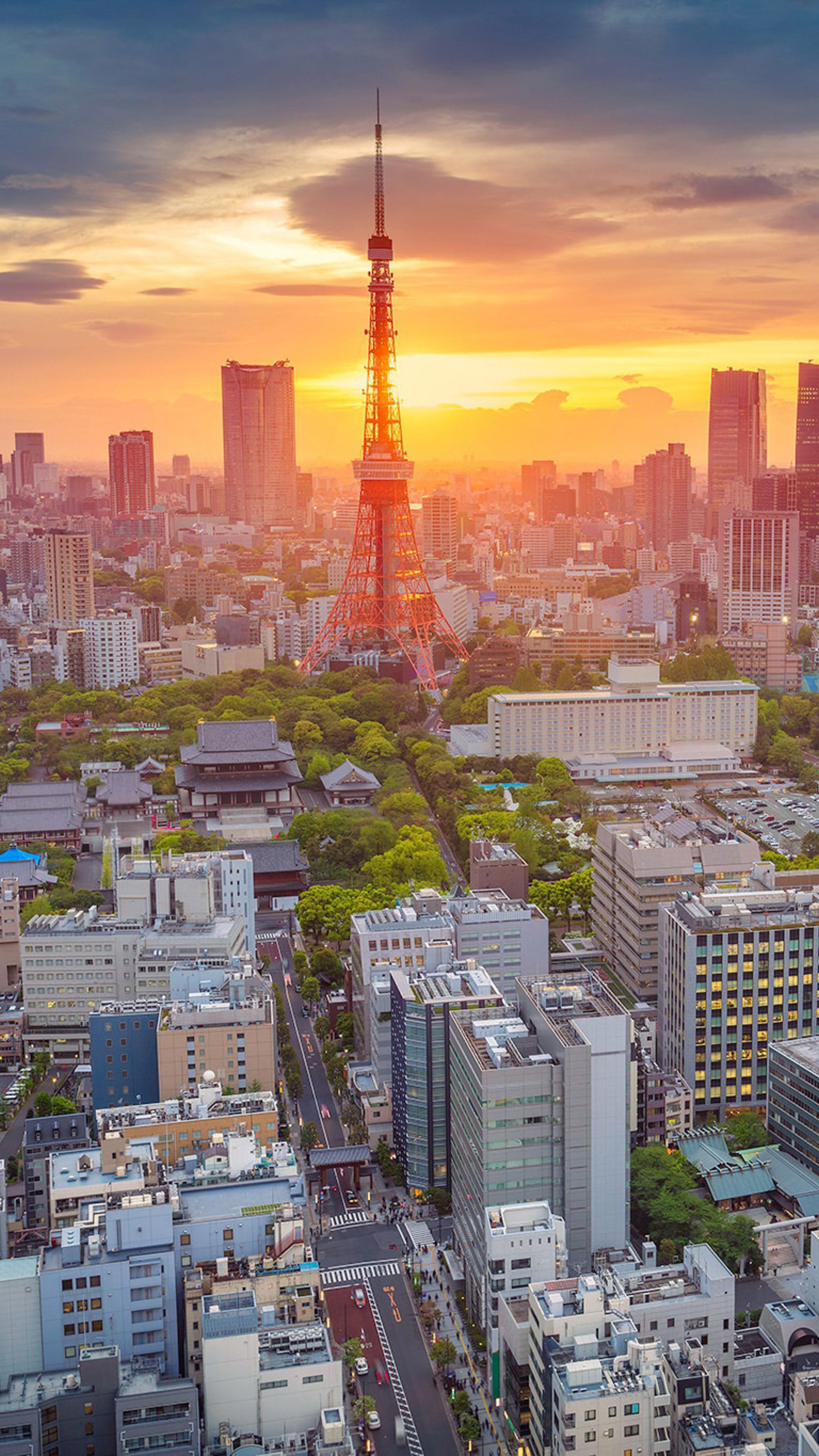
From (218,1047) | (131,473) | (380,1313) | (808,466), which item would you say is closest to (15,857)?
(218,1047)

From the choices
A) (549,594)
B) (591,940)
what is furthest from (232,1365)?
(549,594)

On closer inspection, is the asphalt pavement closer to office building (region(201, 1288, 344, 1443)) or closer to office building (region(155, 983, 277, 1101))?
office building (region(201, 1288, 344, 1443))

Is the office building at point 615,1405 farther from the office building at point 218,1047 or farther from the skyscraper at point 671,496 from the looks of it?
the skyscraper at point 671,496

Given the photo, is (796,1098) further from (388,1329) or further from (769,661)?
(769,661)

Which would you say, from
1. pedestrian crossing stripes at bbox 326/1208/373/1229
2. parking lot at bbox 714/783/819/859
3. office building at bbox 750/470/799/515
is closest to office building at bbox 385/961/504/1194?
pedestrian crossing stripes at bbox 326/1208/373/1229

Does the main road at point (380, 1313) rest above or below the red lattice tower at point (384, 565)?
below

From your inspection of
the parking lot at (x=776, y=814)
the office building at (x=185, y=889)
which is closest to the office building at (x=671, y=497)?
the parking lot at (x=776, y=814)
